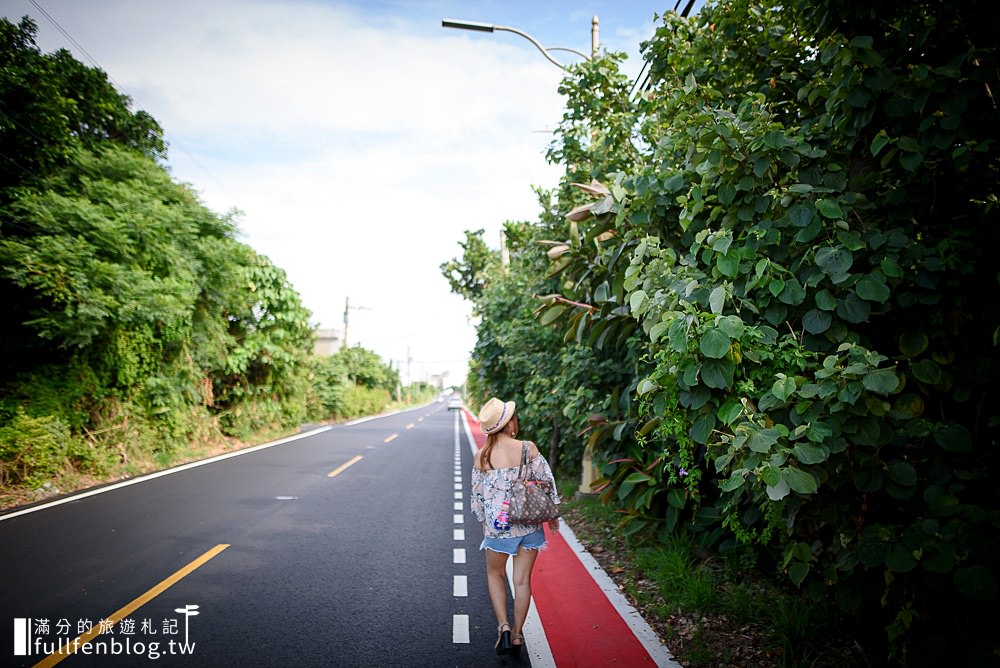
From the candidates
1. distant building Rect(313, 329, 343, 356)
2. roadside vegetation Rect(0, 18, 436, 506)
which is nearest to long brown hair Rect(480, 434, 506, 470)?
roadside vegetation Rect(0, 18, 436, 506)

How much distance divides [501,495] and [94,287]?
9.84 metres

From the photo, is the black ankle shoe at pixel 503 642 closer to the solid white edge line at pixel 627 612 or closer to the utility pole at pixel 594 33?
the solid white edge line at pixel 627 612

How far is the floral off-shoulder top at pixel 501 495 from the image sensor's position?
14.1ft

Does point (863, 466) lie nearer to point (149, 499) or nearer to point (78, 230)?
point (149, 499)

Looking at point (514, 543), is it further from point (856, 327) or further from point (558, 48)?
point (558, 48)

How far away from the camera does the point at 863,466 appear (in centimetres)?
330

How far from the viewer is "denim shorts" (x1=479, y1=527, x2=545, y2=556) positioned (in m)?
4.29

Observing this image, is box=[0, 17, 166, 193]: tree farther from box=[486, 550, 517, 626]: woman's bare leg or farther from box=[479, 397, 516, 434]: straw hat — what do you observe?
box=[486, 550, 517, 626]: woman's bare leg

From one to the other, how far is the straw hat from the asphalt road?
160 centimetres

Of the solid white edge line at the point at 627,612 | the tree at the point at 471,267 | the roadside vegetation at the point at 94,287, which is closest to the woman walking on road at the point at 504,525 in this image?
the solid white edge line at the point at 627,612

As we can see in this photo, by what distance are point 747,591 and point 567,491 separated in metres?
5.81

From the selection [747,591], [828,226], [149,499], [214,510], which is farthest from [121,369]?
[828,226]

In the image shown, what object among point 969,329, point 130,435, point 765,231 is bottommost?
point 130,435

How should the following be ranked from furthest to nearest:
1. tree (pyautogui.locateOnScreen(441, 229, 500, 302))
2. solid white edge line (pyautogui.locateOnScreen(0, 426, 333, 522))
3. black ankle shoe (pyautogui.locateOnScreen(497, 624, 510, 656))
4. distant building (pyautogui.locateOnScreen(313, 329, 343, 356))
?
distant building (pyautogui.locateOnScreen(313, 329, 343, 356)) < tree (pyautogui.locateOnScreen(441, 229, 500, 302)) < solid white edge line (pyautogui.locateOnScreen(0, 426, 333, 522)) < black ankle shoe (pyautogui.locateOnScreen(497, 624, 510, 656))
